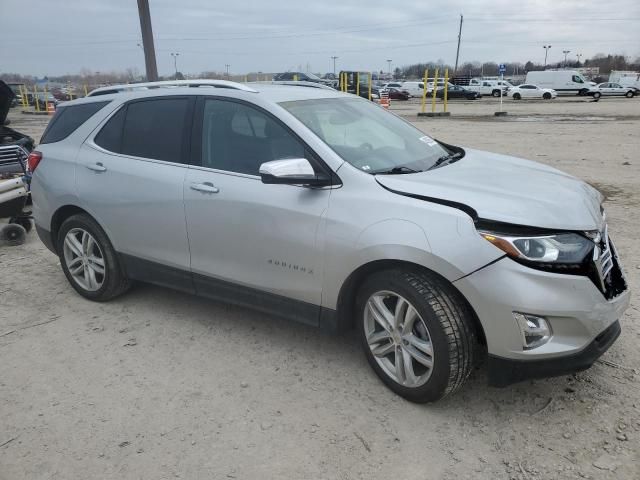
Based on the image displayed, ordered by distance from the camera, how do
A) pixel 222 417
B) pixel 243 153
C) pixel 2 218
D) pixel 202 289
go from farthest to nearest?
1. pixel 2 218
2. pixel 202 289
3. pixel 243 153
4. pixel 222 417

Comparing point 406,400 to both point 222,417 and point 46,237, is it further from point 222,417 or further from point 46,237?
point 46,237

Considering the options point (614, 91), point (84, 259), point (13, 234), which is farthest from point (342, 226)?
point (614, 91)

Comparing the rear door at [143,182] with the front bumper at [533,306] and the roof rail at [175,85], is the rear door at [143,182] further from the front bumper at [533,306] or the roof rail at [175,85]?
the front bumper at [533,306]

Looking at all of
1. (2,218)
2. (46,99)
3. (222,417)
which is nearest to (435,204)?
(222,417)

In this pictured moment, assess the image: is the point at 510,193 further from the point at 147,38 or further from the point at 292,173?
the point at 147,38

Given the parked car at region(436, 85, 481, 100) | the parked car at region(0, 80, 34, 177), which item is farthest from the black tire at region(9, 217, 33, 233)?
the parked car at region(436, 85, 481, 100)

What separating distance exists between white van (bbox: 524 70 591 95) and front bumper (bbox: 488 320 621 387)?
46548 mm

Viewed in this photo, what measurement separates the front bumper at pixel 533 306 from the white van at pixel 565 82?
46567 millimetres

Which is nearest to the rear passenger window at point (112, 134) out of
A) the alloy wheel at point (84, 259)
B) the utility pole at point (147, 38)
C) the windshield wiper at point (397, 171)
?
the alloy wheel at point (84, 259)

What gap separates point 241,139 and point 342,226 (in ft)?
3.45

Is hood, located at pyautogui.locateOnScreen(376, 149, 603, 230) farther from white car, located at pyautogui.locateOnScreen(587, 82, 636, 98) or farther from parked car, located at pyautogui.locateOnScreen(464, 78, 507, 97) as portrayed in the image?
parked car, located at pyautogui.locateOnScreen(464, 78, 507, 97)

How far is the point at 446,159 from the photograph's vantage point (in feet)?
12.1

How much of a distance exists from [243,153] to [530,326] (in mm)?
2053

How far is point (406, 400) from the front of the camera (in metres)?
2.97
